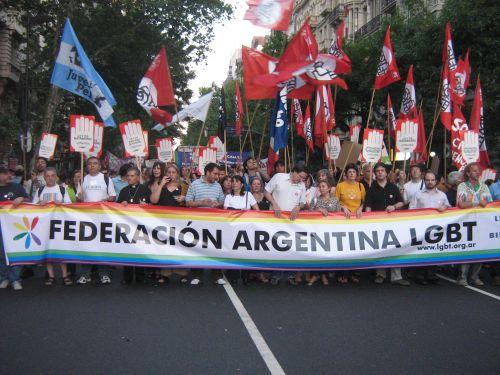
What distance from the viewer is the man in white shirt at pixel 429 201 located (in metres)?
8.57

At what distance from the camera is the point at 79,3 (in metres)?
23.5

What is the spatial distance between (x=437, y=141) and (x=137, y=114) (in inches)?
562

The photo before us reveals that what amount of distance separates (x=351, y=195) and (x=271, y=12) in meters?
3.78

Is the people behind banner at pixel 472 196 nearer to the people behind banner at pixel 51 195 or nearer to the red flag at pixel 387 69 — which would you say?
the red flag at pixel 387 69

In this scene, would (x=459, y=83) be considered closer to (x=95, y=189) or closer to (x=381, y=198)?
(x=381, y=198)

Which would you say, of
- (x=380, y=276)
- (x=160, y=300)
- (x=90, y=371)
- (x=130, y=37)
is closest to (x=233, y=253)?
(x=160, y=300)

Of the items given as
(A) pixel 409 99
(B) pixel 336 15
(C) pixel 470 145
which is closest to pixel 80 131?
(C) pixel 470 145

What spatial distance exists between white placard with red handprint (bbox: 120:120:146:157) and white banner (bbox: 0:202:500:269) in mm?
3848

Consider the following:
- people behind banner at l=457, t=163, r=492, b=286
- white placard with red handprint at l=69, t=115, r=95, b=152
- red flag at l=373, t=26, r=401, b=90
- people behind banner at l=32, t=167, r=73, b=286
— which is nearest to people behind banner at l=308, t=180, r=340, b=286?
people behind banner at l=457, t=163, r=492, b=286

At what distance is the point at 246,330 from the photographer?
5848 mm

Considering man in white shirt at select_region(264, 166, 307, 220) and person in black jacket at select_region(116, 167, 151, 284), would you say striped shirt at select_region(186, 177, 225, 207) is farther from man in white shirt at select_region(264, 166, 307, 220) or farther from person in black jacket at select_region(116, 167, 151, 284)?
man in white shirt at select_region(264, 166, 307, 220)

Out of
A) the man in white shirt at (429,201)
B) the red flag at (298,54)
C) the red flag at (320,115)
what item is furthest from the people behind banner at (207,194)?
the red flag at (320,115)

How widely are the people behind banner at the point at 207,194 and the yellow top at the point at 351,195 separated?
1773 mm

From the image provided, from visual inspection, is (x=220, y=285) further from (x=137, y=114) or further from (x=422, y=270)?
(x=137, y=114)
